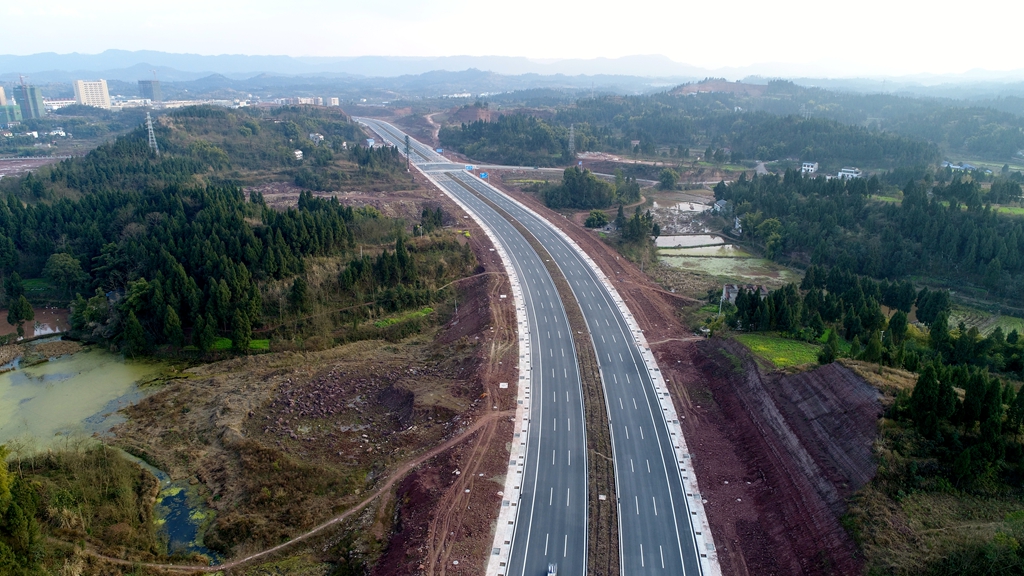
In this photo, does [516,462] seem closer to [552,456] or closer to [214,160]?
[552,456]

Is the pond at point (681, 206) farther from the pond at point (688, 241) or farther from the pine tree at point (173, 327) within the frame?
the pine tree at point (173, 327)

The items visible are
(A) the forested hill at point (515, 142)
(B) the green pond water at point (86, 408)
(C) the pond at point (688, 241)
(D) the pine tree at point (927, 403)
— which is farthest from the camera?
(A) the forested hill at point (515, 142)

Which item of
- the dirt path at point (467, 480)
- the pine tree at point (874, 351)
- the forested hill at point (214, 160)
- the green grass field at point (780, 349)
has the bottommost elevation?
the dirt path at point (467, 480)

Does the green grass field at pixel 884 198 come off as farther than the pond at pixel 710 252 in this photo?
Yes

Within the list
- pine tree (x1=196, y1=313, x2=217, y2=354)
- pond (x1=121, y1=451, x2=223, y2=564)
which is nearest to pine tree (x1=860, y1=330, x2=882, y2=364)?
pond (x1=121, y1=451, x2=223, y2=564)

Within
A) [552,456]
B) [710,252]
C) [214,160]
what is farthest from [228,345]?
A: [214,160]

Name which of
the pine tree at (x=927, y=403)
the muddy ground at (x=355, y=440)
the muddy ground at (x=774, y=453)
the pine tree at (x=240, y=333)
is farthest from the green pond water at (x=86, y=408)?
the pine tree at (x=927, y=403)

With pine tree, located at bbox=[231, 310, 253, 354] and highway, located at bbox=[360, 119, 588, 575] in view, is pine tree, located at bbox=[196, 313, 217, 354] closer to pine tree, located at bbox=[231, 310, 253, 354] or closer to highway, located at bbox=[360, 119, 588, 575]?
pine tree, located at bbox=[231, 310, 253, 354]

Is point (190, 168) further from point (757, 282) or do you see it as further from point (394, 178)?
point (757, 282)
